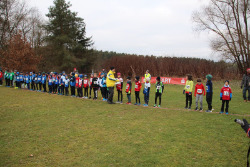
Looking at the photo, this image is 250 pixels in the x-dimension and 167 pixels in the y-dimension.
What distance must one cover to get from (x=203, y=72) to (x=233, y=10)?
10599 mm

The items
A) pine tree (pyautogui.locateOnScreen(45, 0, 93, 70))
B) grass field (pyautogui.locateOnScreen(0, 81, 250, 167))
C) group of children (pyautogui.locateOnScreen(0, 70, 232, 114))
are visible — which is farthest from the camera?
pine tree (pyautogui.locateOnScreen(45, 0, 93, 70))

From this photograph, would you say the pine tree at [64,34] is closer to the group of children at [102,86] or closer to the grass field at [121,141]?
the group of children at [102,86]

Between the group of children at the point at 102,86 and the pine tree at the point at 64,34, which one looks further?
the pine tree at the point at 64,34

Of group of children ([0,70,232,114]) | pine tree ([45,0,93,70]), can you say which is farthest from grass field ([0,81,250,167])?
pine tree ([45,0,93,70])

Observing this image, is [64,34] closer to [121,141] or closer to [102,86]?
[102,86]

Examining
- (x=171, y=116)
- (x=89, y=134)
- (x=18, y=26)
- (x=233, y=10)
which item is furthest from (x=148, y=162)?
→ (x=18, y=26)

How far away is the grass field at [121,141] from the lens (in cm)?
474

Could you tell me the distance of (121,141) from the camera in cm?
592

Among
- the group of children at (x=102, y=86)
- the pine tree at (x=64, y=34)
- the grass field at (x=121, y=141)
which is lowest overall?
the grass field at (x=121, y=141)

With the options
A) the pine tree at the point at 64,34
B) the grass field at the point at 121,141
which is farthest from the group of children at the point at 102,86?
the pine tree at the point at 64,34

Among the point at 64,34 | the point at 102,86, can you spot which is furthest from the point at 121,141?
the point at 64,34

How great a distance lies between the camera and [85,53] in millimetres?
40875

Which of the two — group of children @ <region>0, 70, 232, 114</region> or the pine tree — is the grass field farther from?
the pine tree

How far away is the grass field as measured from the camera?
15.5 feet
